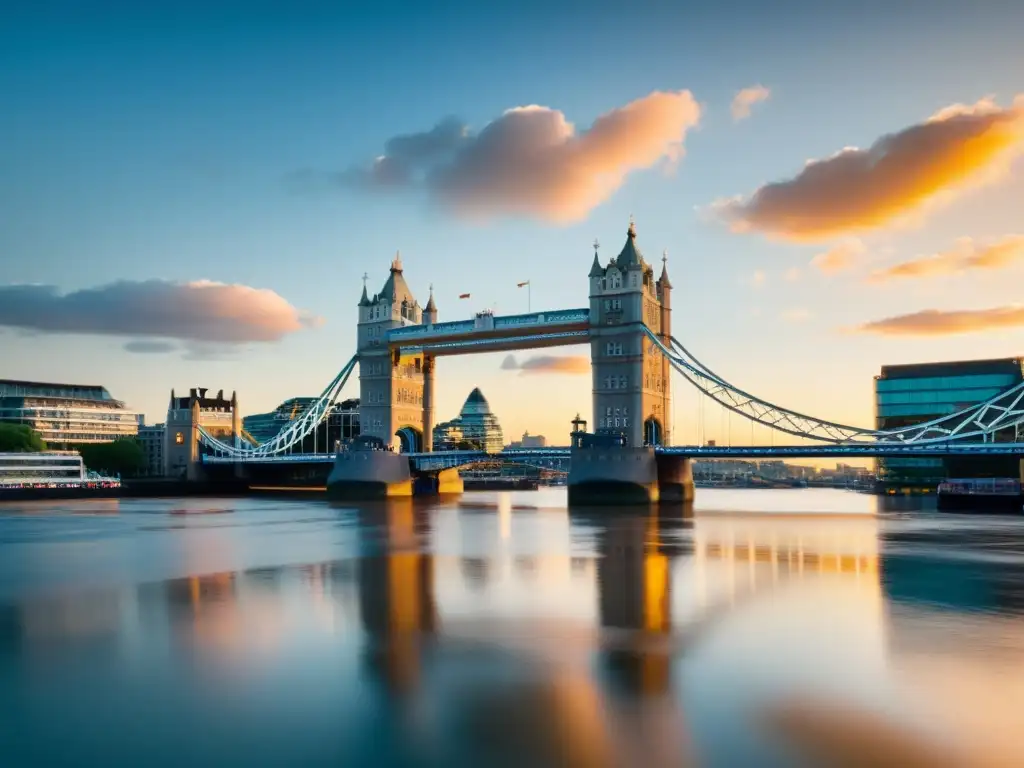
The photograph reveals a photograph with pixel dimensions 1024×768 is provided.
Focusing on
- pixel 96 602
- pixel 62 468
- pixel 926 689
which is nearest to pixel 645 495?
pixel 96 602

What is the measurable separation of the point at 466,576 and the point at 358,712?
1387 cm

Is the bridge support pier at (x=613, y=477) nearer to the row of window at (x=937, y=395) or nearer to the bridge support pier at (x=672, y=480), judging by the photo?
the bridge support pier at (x=672, y=480)

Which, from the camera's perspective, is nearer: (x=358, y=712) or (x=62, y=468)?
(x=358, y=712)

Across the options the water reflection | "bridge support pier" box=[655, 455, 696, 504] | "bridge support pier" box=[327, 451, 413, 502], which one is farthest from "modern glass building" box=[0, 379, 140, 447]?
the water reflection

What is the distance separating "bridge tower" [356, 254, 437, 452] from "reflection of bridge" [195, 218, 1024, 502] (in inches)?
4.7

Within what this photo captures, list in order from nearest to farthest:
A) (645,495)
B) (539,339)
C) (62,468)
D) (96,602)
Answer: (96,602)
(645,495)
(539,339)
(62,468)

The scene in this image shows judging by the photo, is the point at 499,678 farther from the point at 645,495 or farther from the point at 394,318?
the point at 394,318

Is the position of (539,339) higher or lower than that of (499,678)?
higher

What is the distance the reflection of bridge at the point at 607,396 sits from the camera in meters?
63.5

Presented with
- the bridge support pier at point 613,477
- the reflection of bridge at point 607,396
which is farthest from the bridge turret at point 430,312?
the bridge support pier at point 613,477

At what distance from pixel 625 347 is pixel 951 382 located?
49587mm

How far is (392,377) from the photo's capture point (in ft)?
289

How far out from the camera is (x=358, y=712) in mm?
12320

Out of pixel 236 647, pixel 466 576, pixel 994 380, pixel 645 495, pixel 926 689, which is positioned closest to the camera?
pixel 926 689
